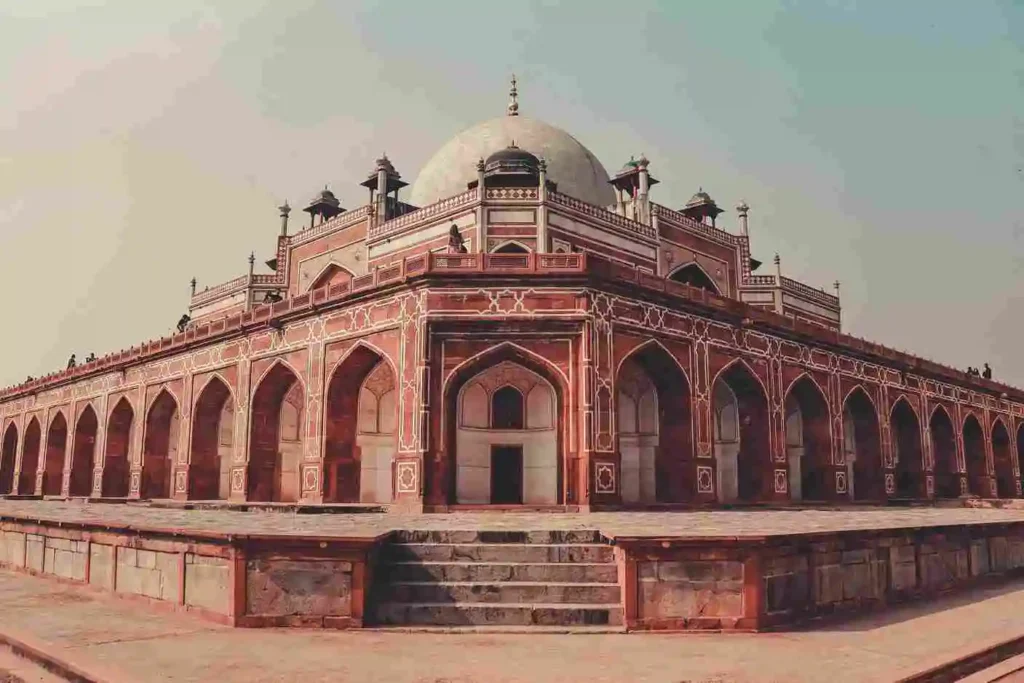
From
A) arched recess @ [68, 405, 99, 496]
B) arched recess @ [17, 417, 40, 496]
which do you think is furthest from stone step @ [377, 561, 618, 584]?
arched recess @ [17, 417, 40, 496]

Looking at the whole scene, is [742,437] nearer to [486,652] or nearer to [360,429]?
[360,429]

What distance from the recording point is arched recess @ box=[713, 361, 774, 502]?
852 inches

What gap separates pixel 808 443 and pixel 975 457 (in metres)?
12.4

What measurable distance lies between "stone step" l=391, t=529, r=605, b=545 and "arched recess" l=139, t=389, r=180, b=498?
20.5 meters

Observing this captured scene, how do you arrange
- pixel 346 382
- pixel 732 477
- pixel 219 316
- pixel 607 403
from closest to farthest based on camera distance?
pixel 607 403, pixel 346 382, pixel 732 477, pixel 219 316

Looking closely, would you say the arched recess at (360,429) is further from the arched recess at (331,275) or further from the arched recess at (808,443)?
the arched recess at (808,443)

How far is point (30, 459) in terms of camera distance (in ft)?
121

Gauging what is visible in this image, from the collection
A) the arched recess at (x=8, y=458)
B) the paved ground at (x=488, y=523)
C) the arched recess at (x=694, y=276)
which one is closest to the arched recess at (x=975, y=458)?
the arched recess at (x=694, y=276)

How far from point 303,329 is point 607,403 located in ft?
27.1

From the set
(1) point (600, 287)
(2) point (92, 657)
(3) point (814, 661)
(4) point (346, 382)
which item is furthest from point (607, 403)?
(2) point (92, 657)

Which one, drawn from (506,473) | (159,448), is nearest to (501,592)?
(506,473)

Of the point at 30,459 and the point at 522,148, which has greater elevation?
the point at 522,148

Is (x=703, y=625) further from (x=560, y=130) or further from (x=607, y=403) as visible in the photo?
(x=560, y=130)

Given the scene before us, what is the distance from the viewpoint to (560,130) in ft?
111
